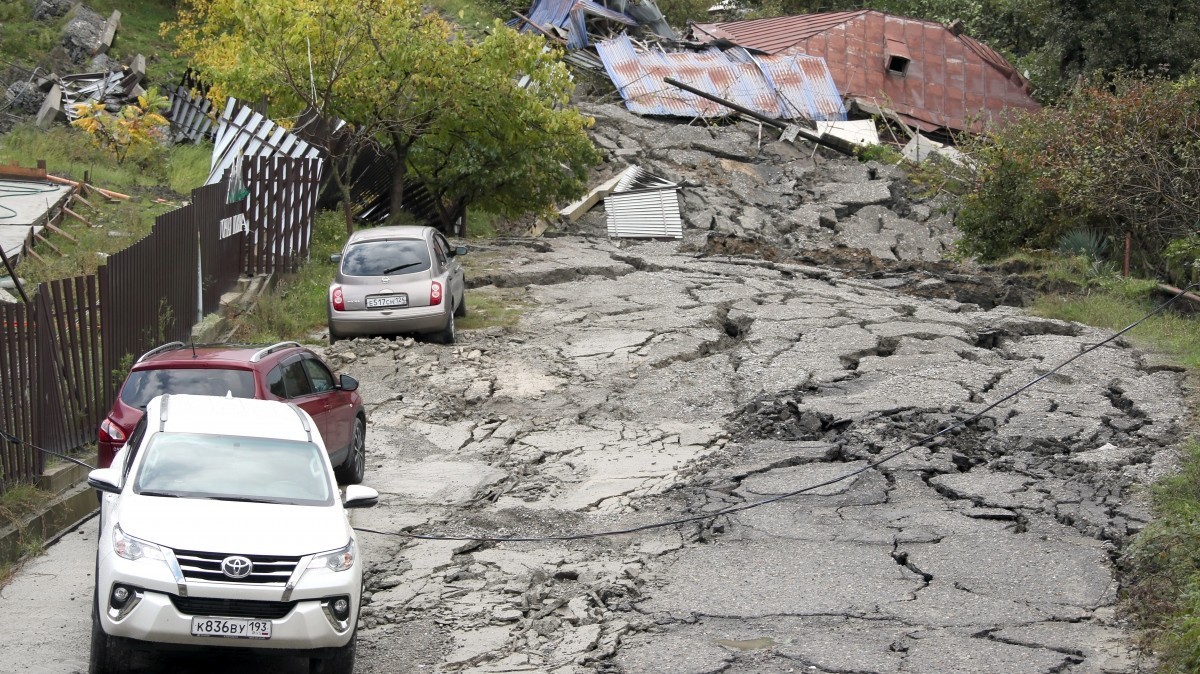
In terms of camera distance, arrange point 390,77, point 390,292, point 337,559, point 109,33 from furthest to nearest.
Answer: point 109,33
point 390,77
point 390,292
point 337,559

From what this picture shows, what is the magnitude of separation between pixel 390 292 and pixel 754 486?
741 centimetres

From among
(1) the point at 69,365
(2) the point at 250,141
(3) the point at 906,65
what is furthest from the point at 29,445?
(3) the point at 906,65

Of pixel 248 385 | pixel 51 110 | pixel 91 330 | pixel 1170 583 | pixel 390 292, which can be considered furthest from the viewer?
pixel 51 110

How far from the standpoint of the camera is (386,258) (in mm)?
17078

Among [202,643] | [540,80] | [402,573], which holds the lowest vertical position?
[402,573]

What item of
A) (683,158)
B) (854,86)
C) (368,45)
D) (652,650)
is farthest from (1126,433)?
(854,86)

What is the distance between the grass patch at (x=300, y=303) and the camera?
699 inches

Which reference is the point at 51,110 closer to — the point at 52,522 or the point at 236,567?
the point at 52,522

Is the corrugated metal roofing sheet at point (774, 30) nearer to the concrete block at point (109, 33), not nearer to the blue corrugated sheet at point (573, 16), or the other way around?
the blue corrugated sheet at point (573, 16)

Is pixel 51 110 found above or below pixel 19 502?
above

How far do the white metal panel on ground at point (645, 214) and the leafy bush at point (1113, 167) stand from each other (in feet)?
29.0

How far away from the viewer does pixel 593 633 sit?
7.90m

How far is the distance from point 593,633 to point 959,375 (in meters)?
8.22

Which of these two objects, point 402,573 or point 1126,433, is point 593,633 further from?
point 1126,433
